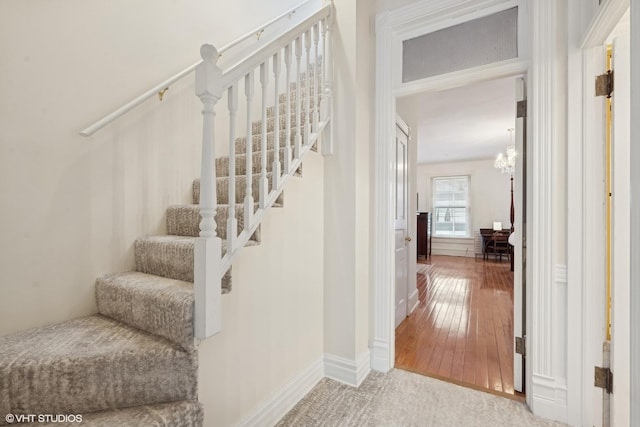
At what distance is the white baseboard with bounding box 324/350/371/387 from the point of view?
6.47 ft

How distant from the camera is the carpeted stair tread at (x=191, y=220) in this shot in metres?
1.50

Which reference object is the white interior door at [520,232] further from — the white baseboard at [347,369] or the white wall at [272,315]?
the white wall at [272,315]

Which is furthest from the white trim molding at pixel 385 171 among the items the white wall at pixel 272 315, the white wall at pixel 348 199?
the white wall at pixel 272 315

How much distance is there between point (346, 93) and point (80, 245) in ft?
5.86

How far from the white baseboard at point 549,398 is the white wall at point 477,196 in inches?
268

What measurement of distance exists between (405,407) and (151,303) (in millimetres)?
1515

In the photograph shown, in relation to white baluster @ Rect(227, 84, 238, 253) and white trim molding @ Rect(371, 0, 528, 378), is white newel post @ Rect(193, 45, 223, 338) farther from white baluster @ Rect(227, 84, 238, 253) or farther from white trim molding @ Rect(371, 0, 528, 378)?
white trim molding @ Rect(371, 0, 528, 378)

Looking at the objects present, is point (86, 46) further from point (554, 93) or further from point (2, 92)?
point (554, 93)

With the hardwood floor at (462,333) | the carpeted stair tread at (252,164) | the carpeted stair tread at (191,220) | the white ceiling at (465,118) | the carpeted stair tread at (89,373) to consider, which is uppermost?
the white ceiling at (465,118)

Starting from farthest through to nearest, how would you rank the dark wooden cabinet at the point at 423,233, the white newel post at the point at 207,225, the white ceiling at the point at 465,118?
the dark wooden cabinet at the point at 423,233 → the white ceiling at the point at 465,118 → the white newel post at the point at 207,225

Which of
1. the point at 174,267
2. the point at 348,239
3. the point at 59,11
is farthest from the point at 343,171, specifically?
the point at 59,11

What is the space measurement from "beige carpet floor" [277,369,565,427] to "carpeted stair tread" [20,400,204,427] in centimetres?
71

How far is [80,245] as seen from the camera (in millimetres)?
1472

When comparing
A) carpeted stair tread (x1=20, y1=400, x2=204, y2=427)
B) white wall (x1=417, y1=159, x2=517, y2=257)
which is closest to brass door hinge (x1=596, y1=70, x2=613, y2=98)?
carpeted stair tread (x1=20, y1=400, x2=204, y2=427)
